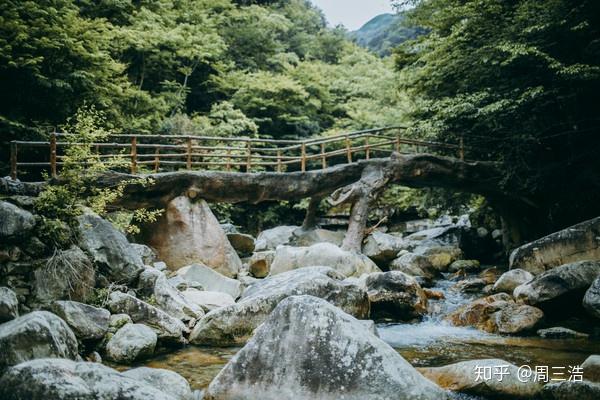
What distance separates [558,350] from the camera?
7.13 meters

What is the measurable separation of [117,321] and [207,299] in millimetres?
2262

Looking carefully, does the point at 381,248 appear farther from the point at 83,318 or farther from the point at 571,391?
the point at 571,391

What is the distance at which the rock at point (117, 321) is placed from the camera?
709 centimetres

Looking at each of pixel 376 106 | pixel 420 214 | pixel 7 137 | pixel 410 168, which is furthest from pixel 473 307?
pixel 376 106

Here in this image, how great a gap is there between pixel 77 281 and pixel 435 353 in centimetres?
585

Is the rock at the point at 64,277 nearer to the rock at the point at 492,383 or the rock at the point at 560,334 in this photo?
the rock at the point at 492,383

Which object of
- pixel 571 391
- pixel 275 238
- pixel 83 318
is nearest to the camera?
pixel 571 391

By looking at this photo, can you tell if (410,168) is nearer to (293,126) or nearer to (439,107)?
(439,107)

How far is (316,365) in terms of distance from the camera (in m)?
4.61

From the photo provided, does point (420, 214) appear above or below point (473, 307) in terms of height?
above

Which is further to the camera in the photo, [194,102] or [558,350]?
[194,102]

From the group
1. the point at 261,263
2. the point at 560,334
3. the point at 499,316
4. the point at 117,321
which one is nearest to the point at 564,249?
the point at 499,316

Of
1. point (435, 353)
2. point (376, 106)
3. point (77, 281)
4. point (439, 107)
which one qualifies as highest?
point (376, 106)

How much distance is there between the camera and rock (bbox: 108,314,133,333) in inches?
279
